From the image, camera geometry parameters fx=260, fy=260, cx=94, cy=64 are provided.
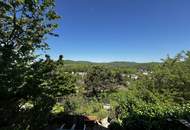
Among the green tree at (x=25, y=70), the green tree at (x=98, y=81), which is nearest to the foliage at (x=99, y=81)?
the green tree at (x=98, y=81)

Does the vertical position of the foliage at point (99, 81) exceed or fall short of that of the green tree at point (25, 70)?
it falls short

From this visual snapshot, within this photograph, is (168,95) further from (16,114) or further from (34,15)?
(16,114)

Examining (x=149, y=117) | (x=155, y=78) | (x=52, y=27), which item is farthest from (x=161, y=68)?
(x=52, y=27)

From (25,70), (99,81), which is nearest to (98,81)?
(99,81)

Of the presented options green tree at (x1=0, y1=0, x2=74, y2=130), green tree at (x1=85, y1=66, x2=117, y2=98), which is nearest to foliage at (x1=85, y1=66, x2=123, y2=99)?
green tree at (x1=85, y1=66, x2=117, y2=98)

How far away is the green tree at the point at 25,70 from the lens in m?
6.75

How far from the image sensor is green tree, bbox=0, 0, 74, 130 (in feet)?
22.1

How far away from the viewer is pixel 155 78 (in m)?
22.4

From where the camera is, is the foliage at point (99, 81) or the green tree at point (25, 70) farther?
the foliage at point (99, 81)

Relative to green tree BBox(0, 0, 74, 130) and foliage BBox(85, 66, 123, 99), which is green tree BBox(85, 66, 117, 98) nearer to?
foliage BBox(85, 66, 123, 99)

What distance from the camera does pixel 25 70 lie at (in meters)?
7.84

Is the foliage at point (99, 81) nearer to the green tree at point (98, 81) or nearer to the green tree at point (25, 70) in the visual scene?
the green tree at point (98, 81)

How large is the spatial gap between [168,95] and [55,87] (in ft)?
35.5

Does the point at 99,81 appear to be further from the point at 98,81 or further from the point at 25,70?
the point at 25,70
